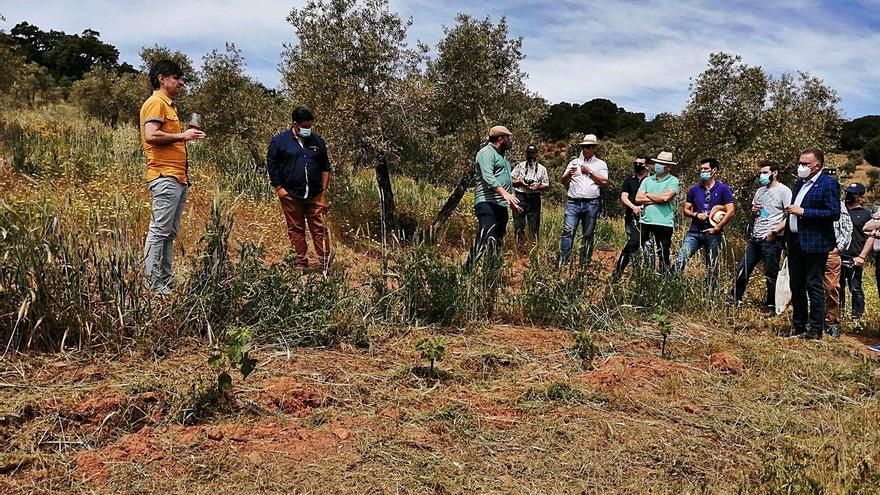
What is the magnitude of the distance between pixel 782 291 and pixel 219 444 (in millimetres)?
5688

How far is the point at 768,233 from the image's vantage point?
6.15 metres

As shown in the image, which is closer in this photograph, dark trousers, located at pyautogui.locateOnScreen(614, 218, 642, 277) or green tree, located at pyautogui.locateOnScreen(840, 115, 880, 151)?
dark trousers, located at pyautogui.locateOnScreen(614, 218, 642, 277)

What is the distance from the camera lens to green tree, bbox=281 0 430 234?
7.85m

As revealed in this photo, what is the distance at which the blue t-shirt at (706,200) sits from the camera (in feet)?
21.6

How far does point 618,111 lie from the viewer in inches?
2245

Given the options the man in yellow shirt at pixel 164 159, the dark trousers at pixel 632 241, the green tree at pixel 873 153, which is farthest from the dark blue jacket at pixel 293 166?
the green tree at pixel 873 153

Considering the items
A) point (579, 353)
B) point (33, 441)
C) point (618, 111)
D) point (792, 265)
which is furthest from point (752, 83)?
point (618, 111)

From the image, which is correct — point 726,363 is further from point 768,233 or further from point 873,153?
point 873,153

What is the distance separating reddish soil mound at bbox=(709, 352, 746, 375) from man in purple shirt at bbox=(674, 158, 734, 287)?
2345mm

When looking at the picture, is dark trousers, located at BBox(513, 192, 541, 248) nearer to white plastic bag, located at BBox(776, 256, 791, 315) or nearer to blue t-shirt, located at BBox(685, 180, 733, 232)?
blue t-shirt, located at BBox(685, 180, 733, 232)

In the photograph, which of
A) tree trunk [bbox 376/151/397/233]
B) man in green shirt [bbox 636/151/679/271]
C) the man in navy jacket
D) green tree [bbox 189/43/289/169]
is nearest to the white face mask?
the man in navy jacket

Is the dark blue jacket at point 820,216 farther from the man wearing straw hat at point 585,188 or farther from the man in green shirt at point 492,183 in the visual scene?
the man in green shirt at point 492,183

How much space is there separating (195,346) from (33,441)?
115 centimetres

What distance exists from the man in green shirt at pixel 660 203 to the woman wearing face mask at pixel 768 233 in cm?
79
